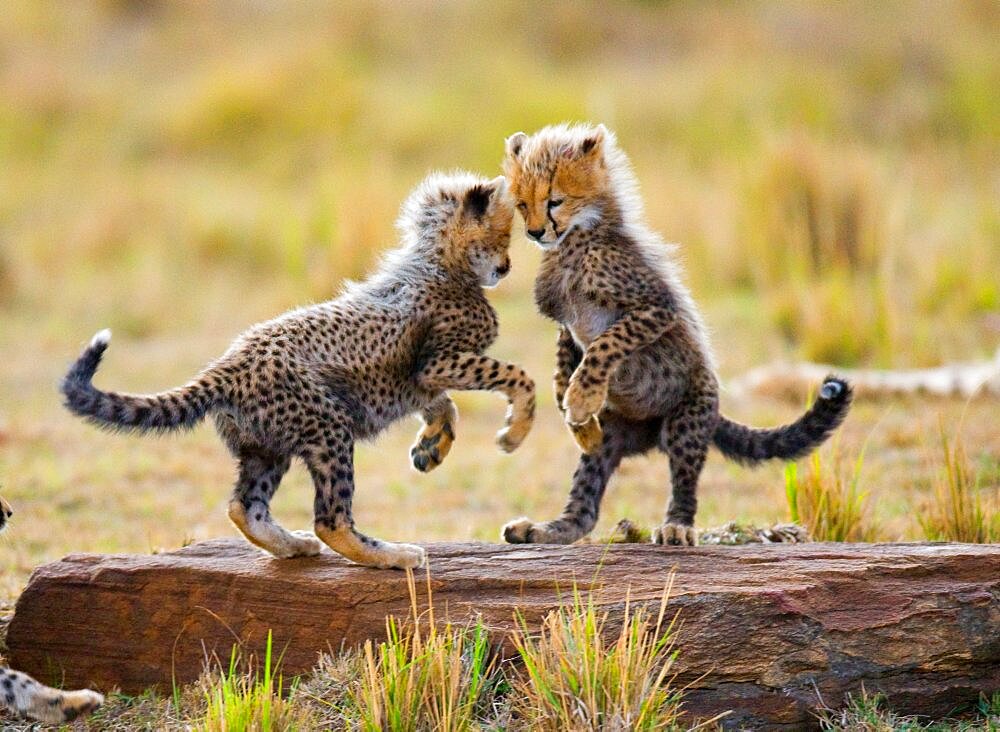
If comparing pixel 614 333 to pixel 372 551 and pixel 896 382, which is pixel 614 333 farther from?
pixel 896 382

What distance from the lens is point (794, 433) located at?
5.11m

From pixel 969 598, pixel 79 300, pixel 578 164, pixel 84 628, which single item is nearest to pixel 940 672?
pixel 969 598

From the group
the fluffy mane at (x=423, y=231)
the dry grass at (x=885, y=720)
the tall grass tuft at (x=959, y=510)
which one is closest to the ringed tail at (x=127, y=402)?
the fluffy mane at (x=423, y=231)

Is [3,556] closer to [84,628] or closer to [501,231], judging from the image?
[84,628]

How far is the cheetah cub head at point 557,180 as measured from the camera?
4.82 metres

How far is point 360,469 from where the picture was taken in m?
8.55

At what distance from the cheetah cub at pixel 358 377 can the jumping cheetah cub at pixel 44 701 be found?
2.31 feet

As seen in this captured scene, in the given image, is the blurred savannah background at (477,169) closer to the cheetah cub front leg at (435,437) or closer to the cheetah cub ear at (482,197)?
the cheetah cub front leg at (435,437)

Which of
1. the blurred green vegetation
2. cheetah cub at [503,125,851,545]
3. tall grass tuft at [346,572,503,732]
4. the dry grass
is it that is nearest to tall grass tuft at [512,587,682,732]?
tall grass tuft at [346,572,503,732]

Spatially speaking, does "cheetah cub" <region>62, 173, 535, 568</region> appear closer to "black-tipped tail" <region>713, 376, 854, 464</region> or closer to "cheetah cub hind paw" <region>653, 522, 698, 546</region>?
"cheetah cub hind paw" <region>653, 522, 698, 546</region>

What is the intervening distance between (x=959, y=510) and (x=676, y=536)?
1.32 metres

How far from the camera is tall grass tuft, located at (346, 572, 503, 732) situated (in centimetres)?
392

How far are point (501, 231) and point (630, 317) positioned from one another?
0.53 meters

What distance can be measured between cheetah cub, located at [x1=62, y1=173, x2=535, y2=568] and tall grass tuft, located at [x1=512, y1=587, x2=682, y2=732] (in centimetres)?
68
